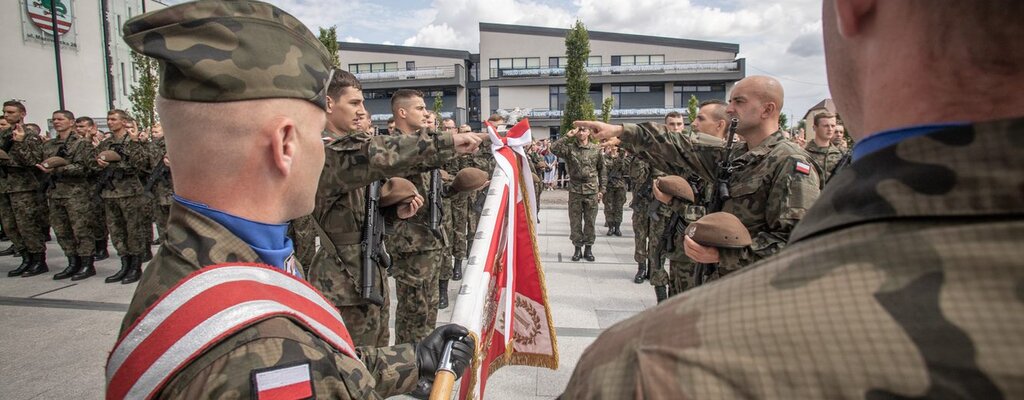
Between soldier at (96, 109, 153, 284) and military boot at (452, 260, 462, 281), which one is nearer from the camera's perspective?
soldier at (96, 109, 153, 284)

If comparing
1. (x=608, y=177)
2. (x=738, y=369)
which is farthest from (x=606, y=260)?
(x=738, y=369)

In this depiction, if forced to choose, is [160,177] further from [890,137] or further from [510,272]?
[890,137]

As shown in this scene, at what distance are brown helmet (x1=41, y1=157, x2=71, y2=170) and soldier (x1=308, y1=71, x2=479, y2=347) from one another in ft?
17.1

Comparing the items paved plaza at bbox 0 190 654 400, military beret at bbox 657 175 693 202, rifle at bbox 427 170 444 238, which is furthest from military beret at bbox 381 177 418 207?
military beret at bbox 657 175 693 202

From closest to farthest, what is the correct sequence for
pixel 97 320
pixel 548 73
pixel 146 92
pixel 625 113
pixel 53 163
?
pixel 97 320, pixel 53 163, pixel 146 92, pixel 625 113, pixel 548 73

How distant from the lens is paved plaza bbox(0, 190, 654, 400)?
3506mm

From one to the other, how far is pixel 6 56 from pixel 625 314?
24.8 metres

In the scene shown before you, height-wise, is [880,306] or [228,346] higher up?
[880,306]

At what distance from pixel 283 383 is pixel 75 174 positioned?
773 cm

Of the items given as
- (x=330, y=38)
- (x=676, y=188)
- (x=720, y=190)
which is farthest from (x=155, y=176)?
(x=330, y=38)

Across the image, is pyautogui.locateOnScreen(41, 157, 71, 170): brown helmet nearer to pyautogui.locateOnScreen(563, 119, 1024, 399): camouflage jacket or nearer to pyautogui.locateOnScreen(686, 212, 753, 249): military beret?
pyautogui.locateOnScreen(686, 212, 753, 249): military beret

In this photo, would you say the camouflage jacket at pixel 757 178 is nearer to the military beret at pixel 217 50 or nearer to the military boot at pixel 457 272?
the military beret at pixel 217 50

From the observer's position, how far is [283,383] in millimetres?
901

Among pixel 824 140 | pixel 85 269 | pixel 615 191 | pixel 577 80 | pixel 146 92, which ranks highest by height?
pixel 577 80
